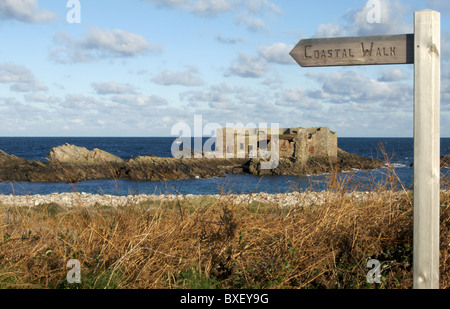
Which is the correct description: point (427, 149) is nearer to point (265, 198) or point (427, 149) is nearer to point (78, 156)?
point (265, 198)

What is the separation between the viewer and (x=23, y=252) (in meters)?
4.46

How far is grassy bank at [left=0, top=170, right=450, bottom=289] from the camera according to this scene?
4.18 meters

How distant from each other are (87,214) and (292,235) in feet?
8.54

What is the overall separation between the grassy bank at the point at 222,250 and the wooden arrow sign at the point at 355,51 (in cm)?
178

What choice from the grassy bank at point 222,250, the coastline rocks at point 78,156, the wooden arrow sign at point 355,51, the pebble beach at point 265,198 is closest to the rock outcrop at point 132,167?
the coastline rocks at point 78,156

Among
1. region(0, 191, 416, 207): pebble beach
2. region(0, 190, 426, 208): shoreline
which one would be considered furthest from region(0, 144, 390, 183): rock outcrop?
region(0, 190, 426, 208): shoreline

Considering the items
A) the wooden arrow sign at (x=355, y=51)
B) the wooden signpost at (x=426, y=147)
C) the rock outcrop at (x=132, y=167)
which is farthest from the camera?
the rock outcrop at (x=132, y=167)

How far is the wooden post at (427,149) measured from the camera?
3.80 m

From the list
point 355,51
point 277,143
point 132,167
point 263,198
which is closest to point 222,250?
point 355,51

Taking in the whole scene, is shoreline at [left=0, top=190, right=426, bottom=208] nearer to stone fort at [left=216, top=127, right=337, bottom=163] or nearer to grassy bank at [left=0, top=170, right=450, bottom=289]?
grassy bank at [left=0, top=170, right=450, bottom=289]

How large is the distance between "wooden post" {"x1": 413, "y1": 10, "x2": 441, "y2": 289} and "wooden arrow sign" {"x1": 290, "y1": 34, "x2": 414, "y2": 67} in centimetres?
14

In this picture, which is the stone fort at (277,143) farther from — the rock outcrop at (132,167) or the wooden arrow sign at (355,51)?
the wooden arrow sign at (355,51)
